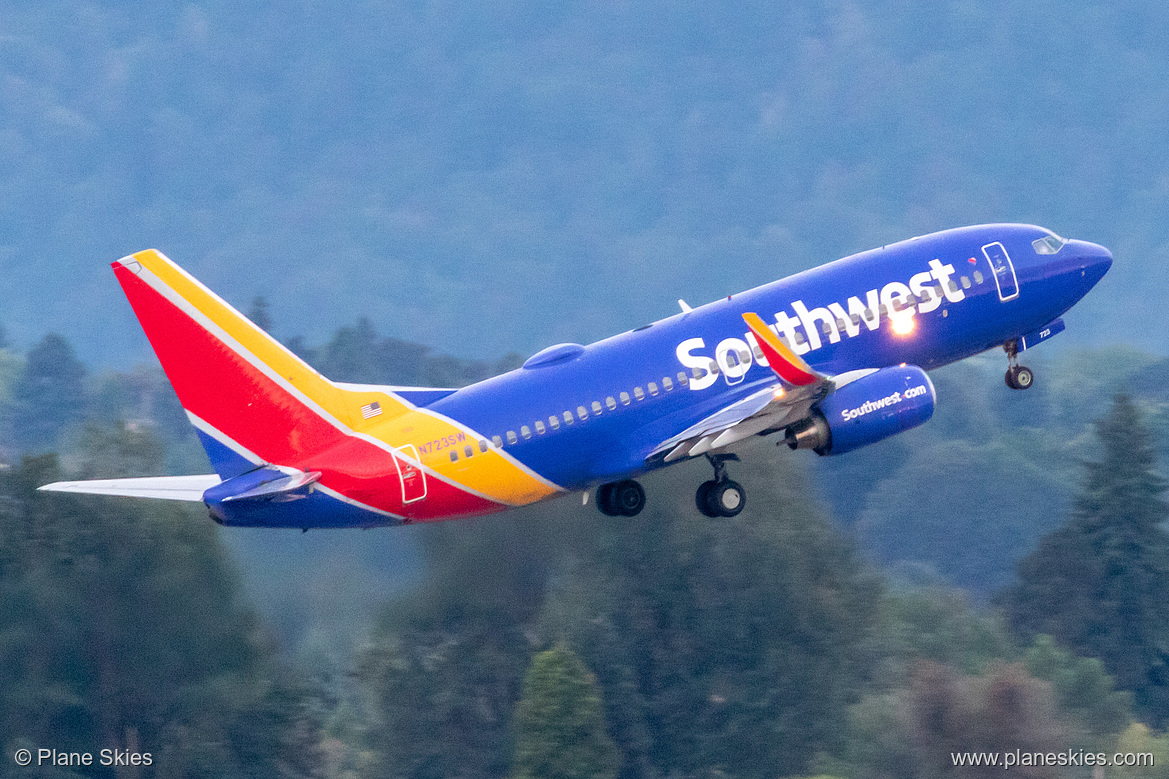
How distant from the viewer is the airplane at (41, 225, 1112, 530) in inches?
1635

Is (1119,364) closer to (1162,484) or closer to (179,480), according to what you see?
(1162,484)

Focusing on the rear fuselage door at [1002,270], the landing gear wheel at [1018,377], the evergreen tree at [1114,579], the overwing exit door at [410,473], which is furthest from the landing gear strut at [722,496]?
the evergreen tree at [1114,579]

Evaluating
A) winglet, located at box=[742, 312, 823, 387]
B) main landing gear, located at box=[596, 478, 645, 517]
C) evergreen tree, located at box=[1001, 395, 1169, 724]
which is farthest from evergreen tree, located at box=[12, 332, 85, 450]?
winglet, located at box=[742, 312, 823, 387]

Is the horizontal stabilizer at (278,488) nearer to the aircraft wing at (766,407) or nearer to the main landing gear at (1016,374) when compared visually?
the aircraft wing at (766,407)

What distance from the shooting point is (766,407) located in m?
43.9

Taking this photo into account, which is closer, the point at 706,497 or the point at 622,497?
the point at 706,497

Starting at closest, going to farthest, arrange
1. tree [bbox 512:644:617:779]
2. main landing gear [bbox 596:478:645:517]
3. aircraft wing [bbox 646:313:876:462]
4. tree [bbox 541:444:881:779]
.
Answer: aircraft wing [bbox 646:313:876:462]
main landing gear [bbox 596:478:645:517]
tree [bbox 512:644:617:779]
tree [bbox 541:444:881:779]

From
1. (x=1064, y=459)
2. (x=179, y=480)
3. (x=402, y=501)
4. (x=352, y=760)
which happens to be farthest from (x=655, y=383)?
(x=1064, y=459)

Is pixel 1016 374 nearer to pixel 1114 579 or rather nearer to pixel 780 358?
pixel 780 358

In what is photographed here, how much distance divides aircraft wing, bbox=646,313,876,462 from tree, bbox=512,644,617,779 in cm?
2075

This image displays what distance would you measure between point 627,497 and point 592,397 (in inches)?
192

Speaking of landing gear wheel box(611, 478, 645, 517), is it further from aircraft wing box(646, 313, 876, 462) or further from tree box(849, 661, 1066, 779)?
tree box(849, 661, 1066, 779)

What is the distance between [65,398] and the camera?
641 feet

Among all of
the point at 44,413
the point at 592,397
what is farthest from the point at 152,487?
the point at 44,413
